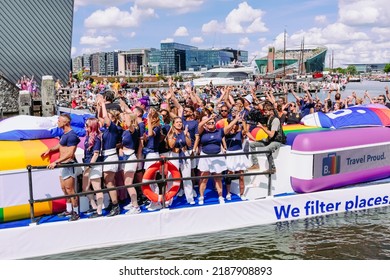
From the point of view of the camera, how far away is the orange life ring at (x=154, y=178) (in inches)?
272

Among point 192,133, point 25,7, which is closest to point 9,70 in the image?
point 25,7

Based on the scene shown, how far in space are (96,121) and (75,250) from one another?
2.03 m

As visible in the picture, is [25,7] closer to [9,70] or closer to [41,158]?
[9,70]

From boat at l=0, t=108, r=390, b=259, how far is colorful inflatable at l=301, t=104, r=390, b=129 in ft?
0.20

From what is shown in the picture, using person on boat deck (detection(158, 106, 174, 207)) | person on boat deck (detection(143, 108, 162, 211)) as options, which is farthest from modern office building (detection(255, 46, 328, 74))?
person on boat deck (detection(143, 108, 162, 211))

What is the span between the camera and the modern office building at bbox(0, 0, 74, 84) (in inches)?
3211

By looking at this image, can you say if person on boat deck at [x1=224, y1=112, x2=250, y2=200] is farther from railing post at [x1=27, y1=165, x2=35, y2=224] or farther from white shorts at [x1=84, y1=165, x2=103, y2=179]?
railing post at [x1=27, y1=165, x2=35, y2=224]

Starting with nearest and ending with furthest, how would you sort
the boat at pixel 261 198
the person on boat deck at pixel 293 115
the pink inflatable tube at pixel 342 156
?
the boat at pixel 261 198 < the pink inflatable tube at pixel 342 156 < the person on boat deck at pixel 293 115

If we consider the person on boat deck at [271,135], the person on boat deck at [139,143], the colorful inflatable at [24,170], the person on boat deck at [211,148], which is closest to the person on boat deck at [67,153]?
the colorful inflatable at [24,170]

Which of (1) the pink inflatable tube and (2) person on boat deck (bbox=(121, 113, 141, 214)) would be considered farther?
(1) the pink inflatable tube

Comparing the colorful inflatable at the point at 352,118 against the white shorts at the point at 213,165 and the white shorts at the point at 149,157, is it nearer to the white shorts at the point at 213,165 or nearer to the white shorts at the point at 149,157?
the white shorts at the point at 213,165

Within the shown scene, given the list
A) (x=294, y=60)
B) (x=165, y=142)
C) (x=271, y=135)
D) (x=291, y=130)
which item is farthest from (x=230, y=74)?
(x=294, y=60)

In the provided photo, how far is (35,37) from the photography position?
284 feet
